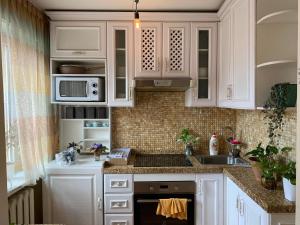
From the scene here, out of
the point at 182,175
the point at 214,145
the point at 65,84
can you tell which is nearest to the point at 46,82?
the point at 65,84

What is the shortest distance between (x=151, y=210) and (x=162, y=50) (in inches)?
61.6

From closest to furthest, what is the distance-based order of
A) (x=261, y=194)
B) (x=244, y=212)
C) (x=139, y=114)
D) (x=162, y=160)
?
(x=261, y=194)
(x=244, y=212)
(x=162, y=160)
(x=139, y=114)

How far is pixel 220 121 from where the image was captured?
3.01 meters

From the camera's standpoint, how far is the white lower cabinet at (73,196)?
244 centimetres

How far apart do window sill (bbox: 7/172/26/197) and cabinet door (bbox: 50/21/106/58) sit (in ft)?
4.01

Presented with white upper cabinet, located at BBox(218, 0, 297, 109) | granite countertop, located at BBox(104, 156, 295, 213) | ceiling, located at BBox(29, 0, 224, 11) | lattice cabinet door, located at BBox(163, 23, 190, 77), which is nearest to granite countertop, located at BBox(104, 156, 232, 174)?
granite countertop, located at BBox(104, 156, 295, 213)

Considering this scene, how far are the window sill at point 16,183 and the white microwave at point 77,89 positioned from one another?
84 cm

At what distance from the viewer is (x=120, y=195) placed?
2420 millimetres

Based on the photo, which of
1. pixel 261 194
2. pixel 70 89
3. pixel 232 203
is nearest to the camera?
pixel 261 194

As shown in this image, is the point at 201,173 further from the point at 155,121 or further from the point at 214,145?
the point at 155,121

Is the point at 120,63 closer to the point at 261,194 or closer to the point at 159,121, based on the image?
the point at 159,121

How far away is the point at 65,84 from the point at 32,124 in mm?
561

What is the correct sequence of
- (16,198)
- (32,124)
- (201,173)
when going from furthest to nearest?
(201,173)
(32,124)
(16,198)

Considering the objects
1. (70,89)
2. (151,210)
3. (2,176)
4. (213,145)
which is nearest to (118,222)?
(151,210)
